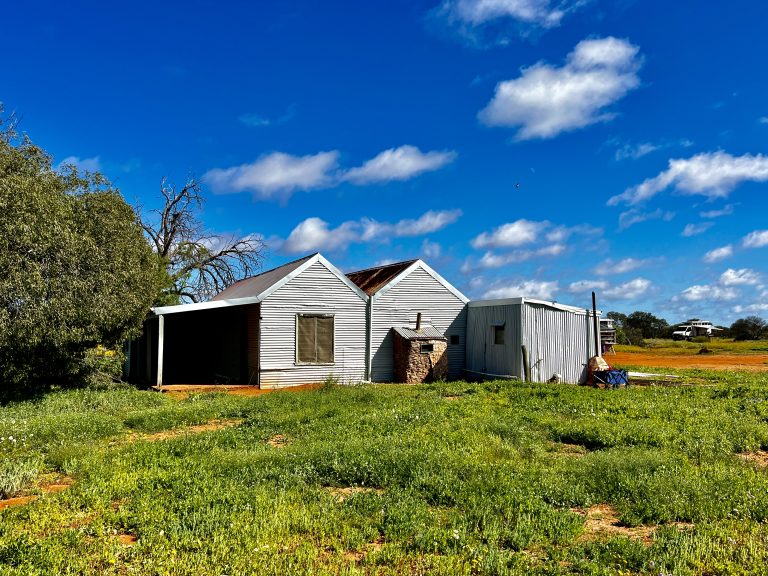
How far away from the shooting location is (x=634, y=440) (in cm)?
906

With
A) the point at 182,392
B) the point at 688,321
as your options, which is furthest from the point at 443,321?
the point at 688,321

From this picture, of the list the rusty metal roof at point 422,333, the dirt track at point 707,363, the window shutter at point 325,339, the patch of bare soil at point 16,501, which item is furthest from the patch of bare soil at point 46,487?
the dirt track at point 707,363

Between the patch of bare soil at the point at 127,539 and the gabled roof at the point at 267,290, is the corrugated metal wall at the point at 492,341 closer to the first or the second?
the gabled roof at the point at 267,290

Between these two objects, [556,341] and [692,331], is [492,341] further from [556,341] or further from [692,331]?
[692,331]

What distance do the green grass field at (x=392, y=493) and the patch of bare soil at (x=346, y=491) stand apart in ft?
0.22

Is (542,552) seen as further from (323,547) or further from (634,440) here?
(634,440)

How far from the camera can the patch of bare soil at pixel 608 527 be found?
5.35 meters

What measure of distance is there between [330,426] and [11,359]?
9412mm

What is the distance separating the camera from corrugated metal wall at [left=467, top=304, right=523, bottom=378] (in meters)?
19.3

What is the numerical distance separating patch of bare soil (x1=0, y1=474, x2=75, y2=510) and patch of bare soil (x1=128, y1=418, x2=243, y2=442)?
7.46 feet

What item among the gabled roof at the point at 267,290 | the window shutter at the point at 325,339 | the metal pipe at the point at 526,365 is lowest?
the metal pipe at the point at 526,365

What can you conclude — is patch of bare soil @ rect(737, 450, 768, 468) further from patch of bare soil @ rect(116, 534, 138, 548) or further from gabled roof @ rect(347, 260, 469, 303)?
gabled roof @ rect(347, 260, 469, 303)

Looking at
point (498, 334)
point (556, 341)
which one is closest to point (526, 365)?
point (556, 341)

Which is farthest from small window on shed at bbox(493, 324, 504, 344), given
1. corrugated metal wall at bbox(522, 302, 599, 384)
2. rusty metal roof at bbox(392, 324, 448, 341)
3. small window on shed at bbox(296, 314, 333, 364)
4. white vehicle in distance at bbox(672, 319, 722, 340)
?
white vehicle in distance at bbox(672, 319, 722, 340)
